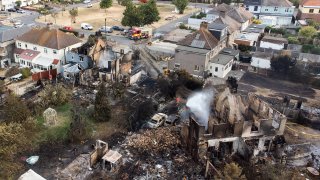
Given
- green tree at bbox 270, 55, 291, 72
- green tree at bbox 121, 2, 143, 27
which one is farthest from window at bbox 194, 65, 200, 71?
green tree at bbox 121, 2, 143, 27

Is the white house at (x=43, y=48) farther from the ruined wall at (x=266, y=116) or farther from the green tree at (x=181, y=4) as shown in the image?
the green tree at (x=181, y=4)

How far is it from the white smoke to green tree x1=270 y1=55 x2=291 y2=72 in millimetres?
13352

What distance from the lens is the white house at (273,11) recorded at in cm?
6444

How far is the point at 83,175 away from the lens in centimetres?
2303

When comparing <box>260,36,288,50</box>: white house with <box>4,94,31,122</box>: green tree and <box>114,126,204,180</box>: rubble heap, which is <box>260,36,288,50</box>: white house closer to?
<box>114,126,204,180</box>: rubble heap

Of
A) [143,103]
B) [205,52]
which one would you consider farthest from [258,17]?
[143,103]

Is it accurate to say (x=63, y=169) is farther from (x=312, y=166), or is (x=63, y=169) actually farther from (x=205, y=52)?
(x=205, y=52)

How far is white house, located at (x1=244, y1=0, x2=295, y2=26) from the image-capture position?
64438 millimetres

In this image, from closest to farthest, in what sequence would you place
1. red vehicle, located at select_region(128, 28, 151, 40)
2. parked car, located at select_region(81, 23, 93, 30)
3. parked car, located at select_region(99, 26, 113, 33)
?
red vehicle, located at select_region(128, 28, 151, 40)
parked car, located at select_region(99, 26, 113, 33)
parked car, located at select_region(81, 23, 93, 30)

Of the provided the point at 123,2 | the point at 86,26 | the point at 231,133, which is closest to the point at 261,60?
the point at 231,133

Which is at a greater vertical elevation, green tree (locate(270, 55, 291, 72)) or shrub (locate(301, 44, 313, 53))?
shrub (locate(301, 44, 313, 53))

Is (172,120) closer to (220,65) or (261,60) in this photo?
(220,65)

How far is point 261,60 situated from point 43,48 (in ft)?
88.7

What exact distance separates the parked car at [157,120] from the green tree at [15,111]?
34.4 feet
